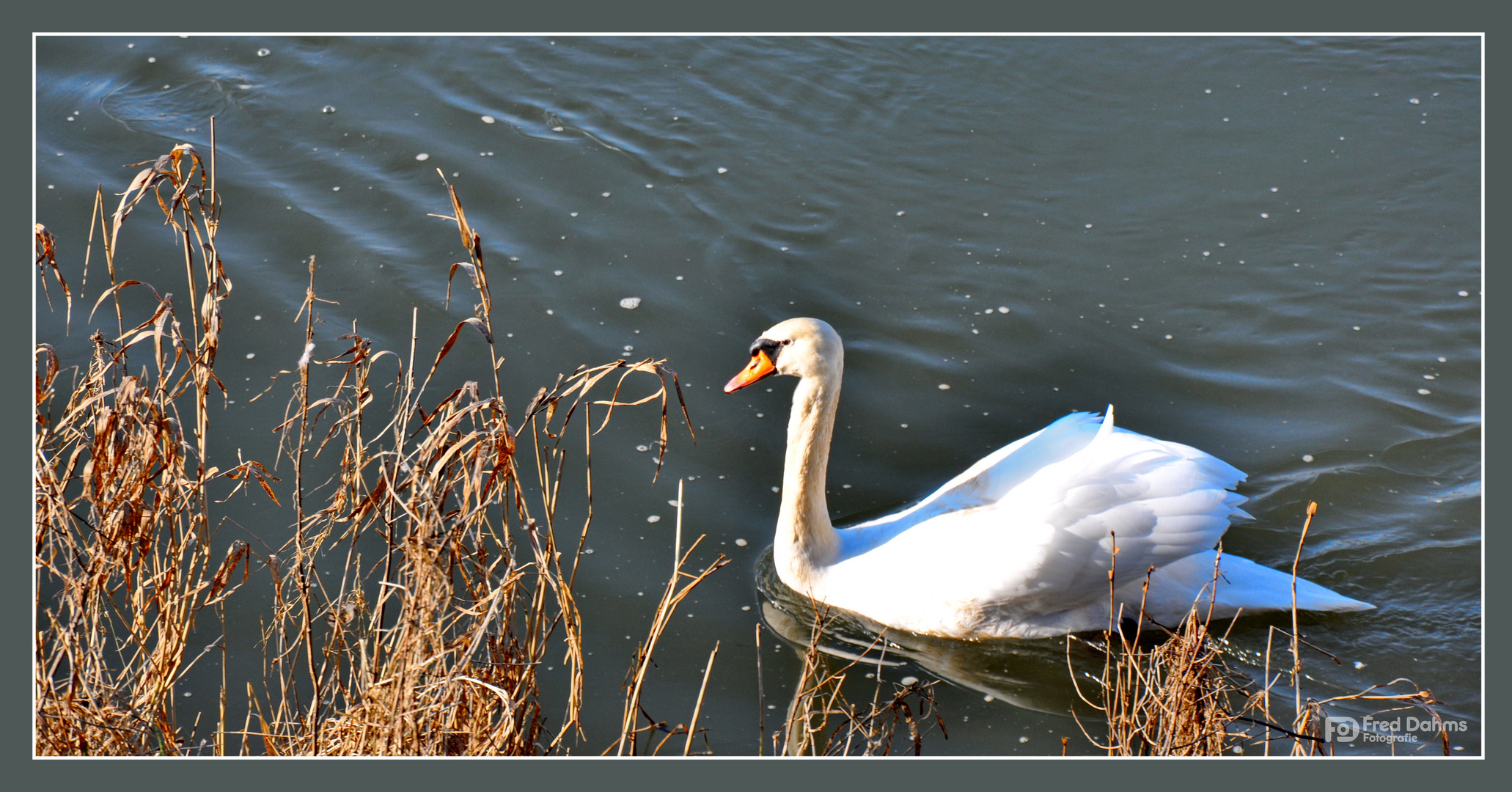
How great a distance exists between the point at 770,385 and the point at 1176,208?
353 cm

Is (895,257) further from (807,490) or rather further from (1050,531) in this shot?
(1050,531)

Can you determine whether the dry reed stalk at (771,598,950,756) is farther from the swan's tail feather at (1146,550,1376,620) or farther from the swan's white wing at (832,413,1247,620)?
the swan's tail feather at (1146,550,1376,620)

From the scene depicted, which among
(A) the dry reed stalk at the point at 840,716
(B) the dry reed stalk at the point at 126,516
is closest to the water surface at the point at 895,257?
(A) the dry reed stalk at the point at 840,716

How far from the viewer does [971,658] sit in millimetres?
4941

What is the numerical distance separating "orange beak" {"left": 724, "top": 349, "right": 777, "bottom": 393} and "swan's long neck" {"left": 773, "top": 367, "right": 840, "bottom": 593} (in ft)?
0.49

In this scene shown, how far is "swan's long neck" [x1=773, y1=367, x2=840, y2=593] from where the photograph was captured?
16.1ft

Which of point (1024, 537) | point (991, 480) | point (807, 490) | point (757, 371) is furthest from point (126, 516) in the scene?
point (991, 480)

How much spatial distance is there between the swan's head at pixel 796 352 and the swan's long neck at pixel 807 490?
0.07 m

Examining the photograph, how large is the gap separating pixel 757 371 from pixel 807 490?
0.56m

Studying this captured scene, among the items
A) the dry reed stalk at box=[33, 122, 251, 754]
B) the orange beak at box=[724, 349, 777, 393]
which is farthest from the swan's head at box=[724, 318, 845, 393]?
the dry reed stalk at box=[33, 122, 251, 754]

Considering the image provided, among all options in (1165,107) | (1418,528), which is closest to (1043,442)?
(1418,528)

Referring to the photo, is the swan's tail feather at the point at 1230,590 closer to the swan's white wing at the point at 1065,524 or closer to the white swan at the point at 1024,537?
the white swan at the point at 1024,537

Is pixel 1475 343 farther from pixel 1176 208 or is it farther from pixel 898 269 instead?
pixel 898 269

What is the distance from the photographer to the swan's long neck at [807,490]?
16.1 feet
